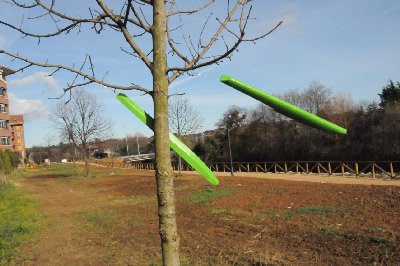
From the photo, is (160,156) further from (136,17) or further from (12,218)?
(12,218)

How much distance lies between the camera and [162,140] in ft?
7.75

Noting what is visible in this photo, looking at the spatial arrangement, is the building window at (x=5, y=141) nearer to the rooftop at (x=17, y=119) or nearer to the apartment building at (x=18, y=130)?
the apartment building at (x=18, y=130)

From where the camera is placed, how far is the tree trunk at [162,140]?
2.38 meters

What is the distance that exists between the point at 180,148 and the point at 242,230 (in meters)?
7.83

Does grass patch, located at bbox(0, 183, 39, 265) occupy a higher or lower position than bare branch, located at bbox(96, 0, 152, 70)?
lower

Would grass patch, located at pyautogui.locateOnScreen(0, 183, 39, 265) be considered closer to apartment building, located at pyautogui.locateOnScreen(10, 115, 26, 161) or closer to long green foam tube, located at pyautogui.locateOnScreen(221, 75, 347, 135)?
long green foam tube, located at pyautogui.locateOnScreen(221, 75, 347, 135)

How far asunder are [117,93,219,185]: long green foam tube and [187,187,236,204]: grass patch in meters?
12.8

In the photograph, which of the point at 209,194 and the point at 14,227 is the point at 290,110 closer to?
the point at 14,227

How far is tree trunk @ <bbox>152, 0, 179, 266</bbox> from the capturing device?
93.7 inches

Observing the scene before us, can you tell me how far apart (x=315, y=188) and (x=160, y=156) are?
15.9 meters

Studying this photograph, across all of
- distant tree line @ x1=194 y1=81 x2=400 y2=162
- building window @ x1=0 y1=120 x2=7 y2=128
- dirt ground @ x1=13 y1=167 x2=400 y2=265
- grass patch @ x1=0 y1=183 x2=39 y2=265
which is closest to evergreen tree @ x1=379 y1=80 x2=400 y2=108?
distant tree line @ x1=194 y1=81 x2=400 y2=162

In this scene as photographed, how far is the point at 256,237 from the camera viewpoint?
29.0 feet

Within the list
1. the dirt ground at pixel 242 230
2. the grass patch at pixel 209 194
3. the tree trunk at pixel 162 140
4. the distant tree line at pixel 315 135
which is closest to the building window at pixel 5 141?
the distant tree line at pixel 315 135

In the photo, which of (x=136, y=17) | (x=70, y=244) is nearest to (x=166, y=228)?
(x=136, y=17)
